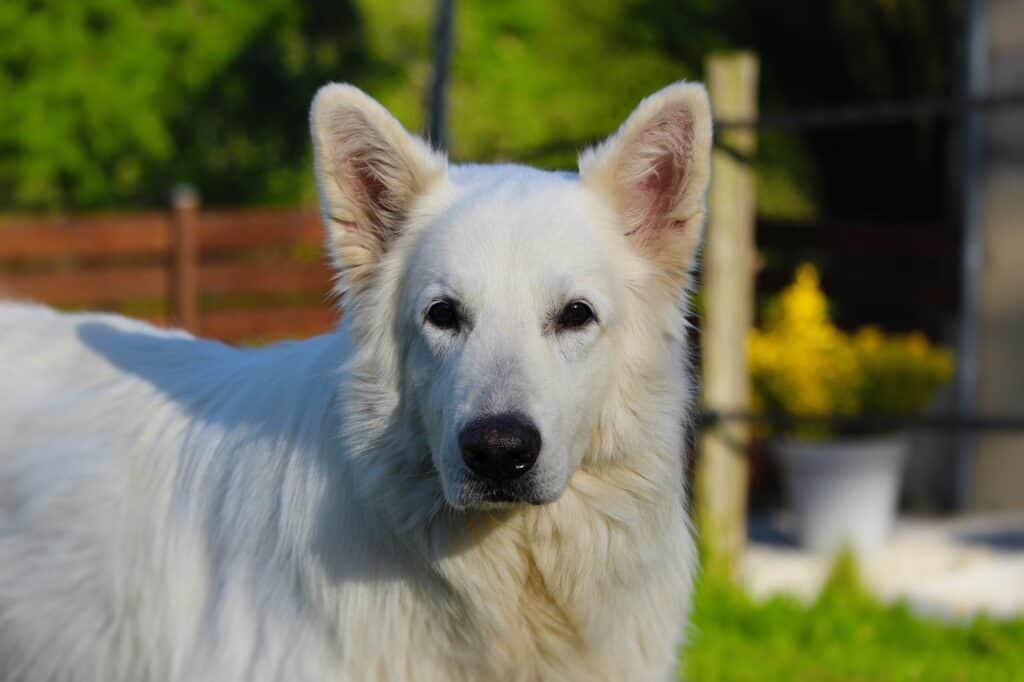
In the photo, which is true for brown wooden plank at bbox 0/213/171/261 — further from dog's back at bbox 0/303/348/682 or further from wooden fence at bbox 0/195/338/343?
dog's back at bbox 0/303/348/682

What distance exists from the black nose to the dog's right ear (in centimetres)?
58

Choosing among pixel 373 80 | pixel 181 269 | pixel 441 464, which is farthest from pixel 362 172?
pixel 373 80

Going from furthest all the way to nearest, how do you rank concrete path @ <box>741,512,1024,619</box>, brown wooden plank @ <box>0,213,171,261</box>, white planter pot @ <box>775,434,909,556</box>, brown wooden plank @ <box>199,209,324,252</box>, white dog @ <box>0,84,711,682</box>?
1. brown wooden plank @ <box>199,209,324,252</box>
2. brown wooden plank @ <box>0,213,171,261</box>
3. white planter pot @ <box>775,434,909,556</box>
4. concrete path @ <box>741,512,1024,619</box>
5. white dog @ <box>0,84,711,682</box>

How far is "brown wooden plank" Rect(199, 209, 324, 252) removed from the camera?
1203 centimetres

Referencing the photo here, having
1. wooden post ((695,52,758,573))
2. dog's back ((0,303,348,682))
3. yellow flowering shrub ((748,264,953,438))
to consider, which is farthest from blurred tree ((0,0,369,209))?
dog's back ((0,303,348,682))

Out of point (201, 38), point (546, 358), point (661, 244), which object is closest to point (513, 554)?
point (546, 358)

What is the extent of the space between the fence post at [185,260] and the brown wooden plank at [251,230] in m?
0.12

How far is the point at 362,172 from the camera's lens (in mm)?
3412

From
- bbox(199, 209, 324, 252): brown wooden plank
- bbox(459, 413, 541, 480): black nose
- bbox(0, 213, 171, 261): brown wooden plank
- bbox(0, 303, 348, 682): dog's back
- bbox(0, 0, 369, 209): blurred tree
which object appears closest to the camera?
bbox(459, 413, 541, 480): black nose

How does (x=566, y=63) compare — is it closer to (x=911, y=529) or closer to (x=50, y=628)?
(x=911, y=529)

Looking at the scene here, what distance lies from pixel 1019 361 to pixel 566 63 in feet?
19.0

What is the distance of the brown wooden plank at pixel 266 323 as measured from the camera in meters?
12.0

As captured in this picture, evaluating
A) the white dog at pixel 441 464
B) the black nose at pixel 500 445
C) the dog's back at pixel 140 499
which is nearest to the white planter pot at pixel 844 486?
the white dog at pixel 441 464

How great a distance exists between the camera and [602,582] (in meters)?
3.38
